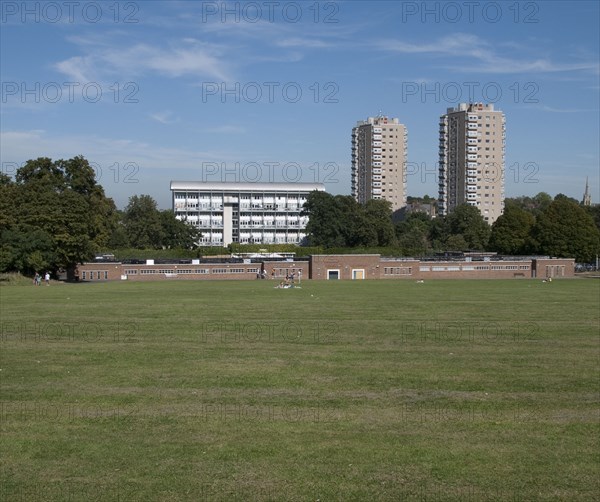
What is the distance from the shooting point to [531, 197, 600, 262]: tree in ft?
372

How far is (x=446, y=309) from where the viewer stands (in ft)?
147

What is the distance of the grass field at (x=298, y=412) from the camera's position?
40.3 ft

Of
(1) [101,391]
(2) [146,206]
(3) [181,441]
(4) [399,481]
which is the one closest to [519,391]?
(4) [399,481]

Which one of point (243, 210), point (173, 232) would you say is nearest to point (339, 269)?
point (173, 232)

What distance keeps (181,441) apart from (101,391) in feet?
18.0

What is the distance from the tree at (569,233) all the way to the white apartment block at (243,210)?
7005 cm

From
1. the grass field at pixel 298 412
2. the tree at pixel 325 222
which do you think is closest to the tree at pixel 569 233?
the tree at pixel 325 222

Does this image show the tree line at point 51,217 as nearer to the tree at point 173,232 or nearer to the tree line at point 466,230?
the tree at point 173,232

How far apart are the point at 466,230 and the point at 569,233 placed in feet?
109

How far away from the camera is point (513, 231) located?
12612cm

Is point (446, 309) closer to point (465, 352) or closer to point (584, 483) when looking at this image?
point (465, 352)

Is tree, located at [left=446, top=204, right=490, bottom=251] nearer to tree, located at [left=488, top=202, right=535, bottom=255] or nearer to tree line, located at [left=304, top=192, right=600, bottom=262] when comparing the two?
tree line, located at [left=304, top=192, right=600, bottom=262]

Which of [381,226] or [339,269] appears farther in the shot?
[381,226]

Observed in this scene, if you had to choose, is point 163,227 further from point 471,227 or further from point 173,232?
point 471,227
